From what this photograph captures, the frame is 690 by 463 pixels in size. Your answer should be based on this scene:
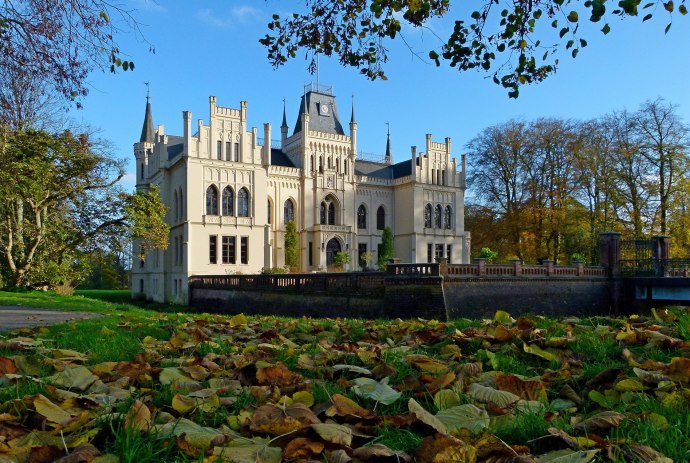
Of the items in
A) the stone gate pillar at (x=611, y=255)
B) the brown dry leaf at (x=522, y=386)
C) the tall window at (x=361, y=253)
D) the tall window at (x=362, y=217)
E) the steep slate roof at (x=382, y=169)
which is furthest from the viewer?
the steep slate roof at (x=382, y=169)

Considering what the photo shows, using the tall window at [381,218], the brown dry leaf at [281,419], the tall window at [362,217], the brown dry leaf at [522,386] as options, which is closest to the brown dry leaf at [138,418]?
the brown dry leaf at [281,419]

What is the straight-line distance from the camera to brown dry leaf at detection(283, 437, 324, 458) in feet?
6.02

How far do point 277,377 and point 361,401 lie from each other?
0.59 metres

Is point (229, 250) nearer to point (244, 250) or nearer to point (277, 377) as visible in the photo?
point (244, 250)

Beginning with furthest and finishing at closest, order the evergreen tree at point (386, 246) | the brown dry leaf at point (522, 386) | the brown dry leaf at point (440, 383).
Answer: the evergreen tree at point (386, 246)
the brown dry leaf at point (440, 383)
the brown dry leaf at point (522, 386)

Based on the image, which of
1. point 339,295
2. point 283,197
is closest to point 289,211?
point 283,197

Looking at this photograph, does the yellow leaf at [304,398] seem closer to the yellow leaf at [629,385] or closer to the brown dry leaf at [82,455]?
the brown dry leaf at [82,455]

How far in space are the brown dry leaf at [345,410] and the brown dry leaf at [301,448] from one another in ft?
1.11

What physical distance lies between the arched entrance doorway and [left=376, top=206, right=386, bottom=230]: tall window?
580 cm

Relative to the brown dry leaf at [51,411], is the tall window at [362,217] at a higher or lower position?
higher

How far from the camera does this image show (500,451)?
1794 mm

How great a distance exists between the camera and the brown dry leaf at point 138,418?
6.65 ft

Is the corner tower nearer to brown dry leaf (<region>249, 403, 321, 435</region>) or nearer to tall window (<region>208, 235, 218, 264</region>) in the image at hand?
tall window (<region>208, 235, 218, 264</region>)

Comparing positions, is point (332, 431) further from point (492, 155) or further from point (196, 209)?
point (492, 155)
